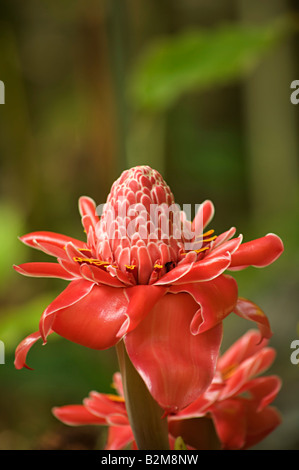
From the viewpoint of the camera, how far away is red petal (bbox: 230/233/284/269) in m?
0.19

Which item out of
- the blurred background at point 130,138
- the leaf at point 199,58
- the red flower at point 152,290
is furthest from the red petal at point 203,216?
the leaf at point 199,58

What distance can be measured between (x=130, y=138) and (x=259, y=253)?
0.53 m

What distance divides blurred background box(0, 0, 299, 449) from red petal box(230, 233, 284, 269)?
0.65 ft

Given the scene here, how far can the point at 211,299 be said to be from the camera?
177 millimetres

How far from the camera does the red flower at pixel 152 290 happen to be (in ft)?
0.56

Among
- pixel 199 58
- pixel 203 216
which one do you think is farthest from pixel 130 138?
pixel 203 216

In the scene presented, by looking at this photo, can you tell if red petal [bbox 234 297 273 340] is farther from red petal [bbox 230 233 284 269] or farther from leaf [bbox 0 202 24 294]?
leaf [bbox 0 202 24 294]

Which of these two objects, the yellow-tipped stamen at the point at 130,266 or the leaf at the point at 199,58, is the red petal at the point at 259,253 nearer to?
the yellow-tipped stamen at the point at 130,266

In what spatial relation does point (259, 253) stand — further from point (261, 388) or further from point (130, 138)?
point (130, 138)

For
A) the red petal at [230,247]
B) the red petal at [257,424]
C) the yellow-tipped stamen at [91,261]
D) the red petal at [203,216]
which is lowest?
the red petal at [257,424]

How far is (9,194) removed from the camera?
3.19 ft

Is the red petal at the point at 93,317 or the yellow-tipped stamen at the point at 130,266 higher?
the yellow-tipped stamen at the point at 130,266

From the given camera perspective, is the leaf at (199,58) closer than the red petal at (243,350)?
No
